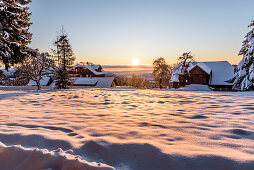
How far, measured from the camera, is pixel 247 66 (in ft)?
49.0

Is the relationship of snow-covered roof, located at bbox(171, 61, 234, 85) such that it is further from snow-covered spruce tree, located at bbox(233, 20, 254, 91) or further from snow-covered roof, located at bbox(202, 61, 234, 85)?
snow-covered spruce tree, located at bbox(233, 20, 254, 91)

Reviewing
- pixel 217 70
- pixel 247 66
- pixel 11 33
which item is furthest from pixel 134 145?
pixel 217 70

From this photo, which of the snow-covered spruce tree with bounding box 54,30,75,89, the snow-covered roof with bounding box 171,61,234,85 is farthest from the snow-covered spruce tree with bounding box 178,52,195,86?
the snow-covered spruce tree with bounding box 54,30,75,89

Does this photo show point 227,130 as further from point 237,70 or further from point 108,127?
point 237,70

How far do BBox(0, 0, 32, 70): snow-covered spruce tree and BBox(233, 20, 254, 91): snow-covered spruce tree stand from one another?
20.9 meters

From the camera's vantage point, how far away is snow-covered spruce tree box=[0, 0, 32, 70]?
9.74 meters

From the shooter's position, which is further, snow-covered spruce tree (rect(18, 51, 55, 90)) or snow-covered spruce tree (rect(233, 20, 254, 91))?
snow-covered spruce tree (rect(18, 51, 55, 90))

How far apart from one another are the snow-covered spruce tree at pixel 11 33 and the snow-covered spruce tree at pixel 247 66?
20937 mm

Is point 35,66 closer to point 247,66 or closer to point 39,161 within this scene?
point 39,161

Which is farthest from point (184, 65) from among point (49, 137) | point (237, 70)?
point (49, 137)

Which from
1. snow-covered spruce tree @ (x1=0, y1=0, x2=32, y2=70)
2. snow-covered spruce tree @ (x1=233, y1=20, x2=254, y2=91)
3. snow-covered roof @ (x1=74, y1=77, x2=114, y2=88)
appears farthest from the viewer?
snow-covered roof @ (x1=74, y1=77, x2=114, y2=88)

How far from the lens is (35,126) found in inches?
102

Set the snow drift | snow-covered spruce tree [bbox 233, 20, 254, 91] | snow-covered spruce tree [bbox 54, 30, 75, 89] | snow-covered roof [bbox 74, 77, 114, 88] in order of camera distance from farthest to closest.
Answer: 1. snow-covered roof [bbox 74, 77, 114, 88]
2. snow-covered spruce tree [bbox 54, 30, 75, 89]
3. snow-covered spruce tree [bbox 233, 20, 254, 91]
4. the snow drift

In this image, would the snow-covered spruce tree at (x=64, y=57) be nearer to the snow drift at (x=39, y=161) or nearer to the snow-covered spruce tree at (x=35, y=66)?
the snow-covered spruce tree at (x=35, y=66)
